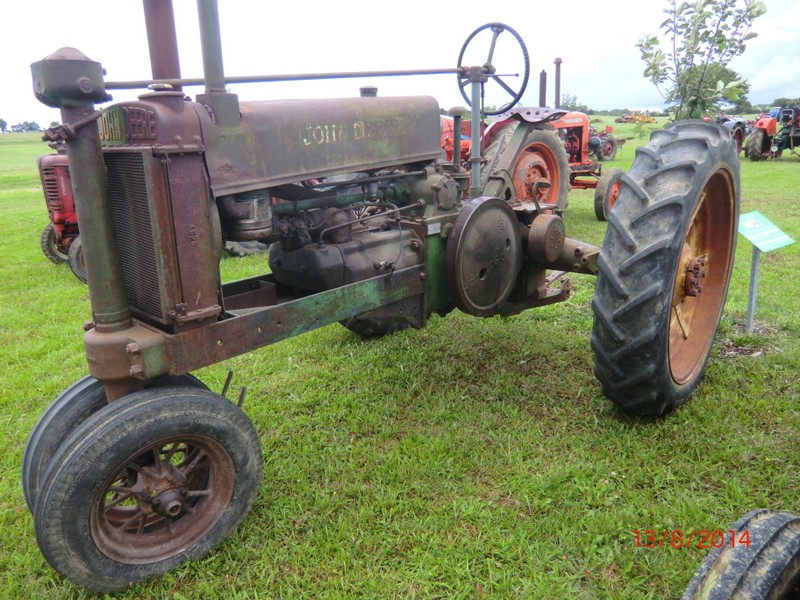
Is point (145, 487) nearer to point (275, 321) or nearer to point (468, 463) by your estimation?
point (275, 321)

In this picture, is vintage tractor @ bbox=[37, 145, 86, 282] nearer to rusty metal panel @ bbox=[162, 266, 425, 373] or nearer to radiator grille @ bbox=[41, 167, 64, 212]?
radiator grille @ bbox=[41, 167, 64, 212]

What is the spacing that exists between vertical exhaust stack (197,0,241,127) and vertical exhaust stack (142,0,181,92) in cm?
12

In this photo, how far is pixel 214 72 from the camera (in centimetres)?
215

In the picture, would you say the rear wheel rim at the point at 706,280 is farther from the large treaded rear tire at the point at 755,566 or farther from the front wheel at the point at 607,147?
the front wheel at the point at 607,147

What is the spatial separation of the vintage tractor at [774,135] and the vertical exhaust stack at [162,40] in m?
18.3

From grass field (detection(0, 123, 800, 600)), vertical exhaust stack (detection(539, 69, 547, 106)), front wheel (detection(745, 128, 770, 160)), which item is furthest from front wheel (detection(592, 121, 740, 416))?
front wheel (detection(745, 128, 770, 160))

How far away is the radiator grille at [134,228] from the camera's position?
2076 millimetres

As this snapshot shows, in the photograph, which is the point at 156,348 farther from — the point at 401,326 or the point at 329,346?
the point at 401,326

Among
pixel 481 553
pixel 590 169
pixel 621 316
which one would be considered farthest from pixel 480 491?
pixel 590 169

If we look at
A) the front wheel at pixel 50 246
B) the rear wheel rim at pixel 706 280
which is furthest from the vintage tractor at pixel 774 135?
the front wheel at pixel 50 246

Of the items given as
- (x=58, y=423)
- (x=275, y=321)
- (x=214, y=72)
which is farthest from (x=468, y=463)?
(x=214, y=72)

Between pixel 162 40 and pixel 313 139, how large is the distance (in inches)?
25.5

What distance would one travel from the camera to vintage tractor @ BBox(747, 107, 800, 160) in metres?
16.8

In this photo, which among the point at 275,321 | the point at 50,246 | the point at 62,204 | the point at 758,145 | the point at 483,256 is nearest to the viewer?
the point at 275,321
